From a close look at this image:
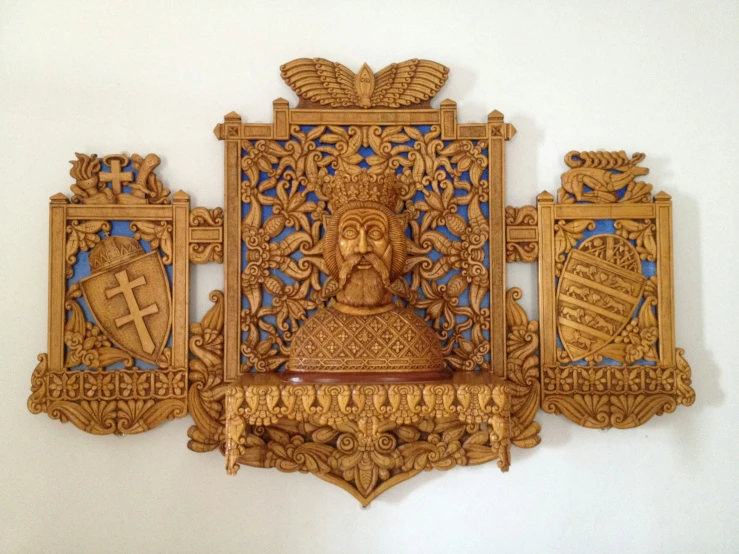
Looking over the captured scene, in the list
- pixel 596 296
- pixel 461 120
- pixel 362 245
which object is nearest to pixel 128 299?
pixel 362 245

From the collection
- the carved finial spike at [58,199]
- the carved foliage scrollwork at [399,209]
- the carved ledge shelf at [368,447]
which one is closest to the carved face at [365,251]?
the carved foliage scrollwork at [399,209]

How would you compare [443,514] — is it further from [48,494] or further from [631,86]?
[631,86]

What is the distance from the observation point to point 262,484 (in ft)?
8.06

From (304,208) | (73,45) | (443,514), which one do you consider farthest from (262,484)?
(73,45)

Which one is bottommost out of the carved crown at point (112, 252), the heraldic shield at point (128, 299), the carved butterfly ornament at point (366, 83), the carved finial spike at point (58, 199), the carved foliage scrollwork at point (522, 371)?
the carved foliage scrollwork at point (522, 371)

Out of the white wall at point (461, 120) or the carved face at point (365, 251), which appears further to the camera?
the white wall at point (461, 120)

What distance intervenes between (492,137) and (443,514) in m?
1.40

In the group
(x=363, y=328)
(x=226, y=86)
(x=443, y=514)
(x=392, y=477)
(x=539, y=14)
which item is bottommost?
(x=443, y=514)

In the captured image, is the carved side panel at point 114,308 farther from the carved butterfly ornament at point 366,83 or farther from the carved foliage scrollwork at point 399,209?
the carved butterfly ornament at point 366,83

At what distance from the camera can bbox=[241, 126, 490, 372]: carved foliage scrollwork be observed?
246cm

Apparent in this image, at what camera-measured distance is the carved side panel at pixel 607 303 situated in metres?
2.45

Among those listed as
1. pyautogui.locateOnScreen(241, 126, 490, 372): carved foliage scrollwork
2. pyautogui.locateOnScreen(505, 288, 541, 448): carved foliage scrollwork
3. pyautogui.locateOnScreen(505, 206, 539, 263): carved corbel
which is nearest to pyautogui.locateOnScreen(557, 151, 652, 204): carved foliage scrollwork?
pyautogui.locateOnScreen(505, 206, 539, 263): carved corbel

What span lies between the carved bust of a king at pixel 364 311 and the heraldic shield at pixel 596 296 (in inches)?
21.2

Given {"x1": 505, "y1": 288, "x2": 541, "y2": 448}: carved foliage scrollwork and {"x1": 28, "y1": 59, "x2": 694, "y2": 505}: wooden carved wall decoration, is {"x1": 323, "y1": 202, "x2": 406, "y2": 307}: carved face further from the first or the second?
{"x1": 505, "y1": 288, "x2": 541, "y2": 448}: carved foliage scrollwork
